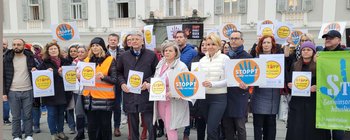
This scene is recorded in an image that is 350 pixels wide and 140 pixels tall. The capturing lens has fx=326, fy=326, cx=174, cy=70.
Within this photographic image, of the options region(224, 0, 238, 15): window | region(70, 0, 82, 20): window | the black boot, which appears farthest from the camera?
region(70, 0, 82, 20): window

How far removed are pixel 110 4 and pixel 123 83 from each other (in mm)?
15689

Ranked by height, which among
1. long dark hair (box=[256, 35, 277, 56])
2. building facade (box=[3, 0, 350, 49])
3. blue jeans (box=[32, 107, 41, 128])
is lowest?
blue jeans (box=[32, 107, 41, 128])

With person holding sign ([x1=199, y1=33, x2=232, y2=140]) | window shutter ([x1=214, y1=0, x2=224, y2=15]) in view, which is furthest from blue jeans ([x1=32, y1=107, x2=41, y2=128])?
window shutter ([x1=214, y1=0, x2=224, y2=15])

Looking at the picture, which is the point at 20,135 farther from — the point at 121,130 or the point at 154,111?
the point at 154,111

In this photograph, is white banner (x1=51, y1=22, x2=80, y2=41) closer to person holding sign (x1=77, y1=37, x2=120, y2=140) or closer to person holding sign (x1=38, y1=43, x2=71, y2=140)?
person holding sign (x1=38, y1=43, x2=71, y2=140)

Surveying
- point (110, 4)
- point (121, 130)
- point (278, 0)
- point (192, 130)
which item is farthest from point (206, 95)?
point (110, 4)

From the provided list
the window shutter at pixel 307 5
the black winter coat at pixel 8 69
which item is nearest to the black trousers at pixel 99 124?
the black winter coat at pixel 8 69

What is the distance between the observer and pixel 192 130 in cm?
669

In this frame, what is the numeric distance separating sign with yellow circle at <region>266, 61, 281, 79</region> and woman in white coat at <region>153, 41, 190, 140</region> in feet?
3.71

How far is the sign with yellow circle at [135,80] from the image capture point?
4645 mm

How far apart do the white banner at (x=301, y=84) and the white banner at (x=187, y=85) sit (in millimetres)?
1198

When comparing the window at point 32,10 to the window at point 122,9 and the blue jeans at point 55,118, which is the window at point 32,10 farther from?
the blue jeans at point 55,118

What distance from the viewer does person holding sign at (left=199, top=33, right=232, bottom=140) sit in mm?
4453

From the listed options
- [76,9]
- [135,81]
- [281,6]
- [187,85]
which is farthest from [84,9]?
[187,85]
